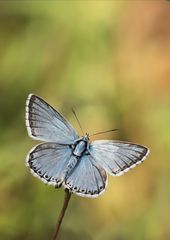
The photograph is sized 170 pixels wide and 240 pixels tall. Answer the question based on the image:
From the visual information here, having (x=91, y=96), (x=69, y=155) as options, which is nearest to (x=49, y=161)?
(x=69, y=155)

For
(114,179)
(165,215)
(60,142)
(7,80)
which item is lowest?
(165,215)

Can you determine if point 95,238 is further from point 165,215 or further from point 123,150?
point 123,150

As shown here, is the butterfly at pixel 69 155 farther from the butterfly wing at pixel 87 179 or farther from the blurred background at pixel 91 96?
the blurred background at pixel 91 96

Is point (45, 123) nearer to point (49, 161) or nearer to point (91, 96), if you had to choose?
point (49, 161)

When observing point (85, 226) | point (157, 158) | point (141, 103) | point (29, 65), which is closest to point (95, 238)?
point (85, 226)

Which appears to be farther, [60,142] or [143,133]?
[143,133]

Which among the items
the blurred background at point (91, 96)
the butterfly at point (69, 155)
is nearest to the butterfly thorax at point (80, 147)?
the butterfly at point (69, 155)
